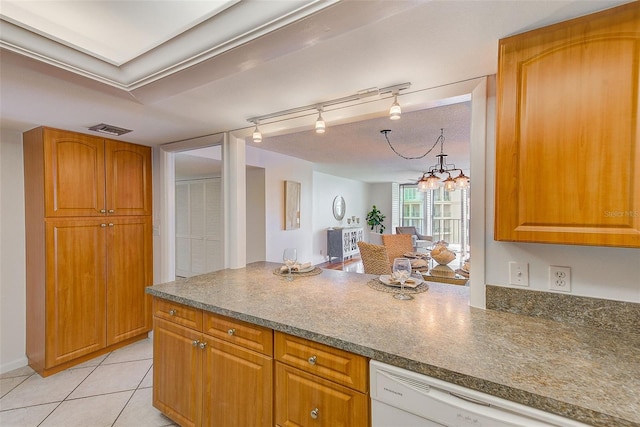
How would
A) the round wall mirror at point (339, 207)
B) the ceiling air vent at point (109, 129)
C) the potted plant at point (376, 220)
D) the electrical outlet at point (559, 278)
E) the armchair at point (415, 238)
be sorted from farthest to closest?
the potted plant at point (376, 220), the round wall mirror at point (339, 207), the armchair at point (415, 238), the ceiling air vent at point (109, 129), the electrical outlet at point (559, 278)

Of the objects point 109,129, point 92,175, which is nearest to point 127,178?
point 92,175

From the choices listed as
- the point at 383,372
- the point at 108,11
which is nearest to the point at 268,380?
the point at 383,372

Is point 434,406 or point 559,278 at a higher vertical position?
point 559,278

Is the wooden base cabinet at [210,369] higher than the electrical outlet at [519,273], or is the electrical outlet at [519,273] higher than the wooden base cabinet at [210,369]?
the electrical outlet at [519,273]

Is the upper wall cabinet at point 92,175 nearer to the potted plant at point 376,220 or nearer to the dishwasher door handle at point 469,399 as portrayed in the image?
the dishwasher door handle at point 469,399

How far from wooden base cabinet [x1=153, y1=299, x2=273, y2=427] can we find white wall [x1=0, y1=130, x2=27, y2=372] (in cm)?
174

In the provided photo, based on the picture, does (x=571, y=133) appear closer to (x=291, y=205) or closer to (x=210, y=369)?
(x=210, y=369)

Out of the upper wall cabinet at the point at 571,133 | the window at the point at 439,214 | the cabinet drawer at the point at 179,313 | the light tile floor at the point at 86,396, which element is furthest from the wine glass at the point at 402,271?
the window at the point at 439,214

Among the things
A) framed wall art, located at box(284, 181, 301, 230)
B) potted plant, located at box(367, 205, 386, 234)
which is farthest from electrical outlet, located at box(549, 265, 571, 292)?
potted plant, located at box(367, 205, 386, 234)

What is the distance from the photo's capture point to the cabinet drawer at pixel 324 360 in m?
1.11

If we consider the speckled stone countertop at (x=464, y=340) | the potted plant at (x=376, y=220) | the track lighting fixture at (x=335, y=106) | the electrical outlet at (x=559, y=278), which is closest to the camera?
the speckled stone countertop at (x=464, y=340)

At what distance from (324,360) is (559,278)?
1107 millimetres

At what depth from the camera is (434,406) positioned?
963 millimetres

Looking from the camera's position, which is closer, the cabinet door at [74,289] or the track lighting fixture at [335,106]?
the track lighting fixture at [335,106]
